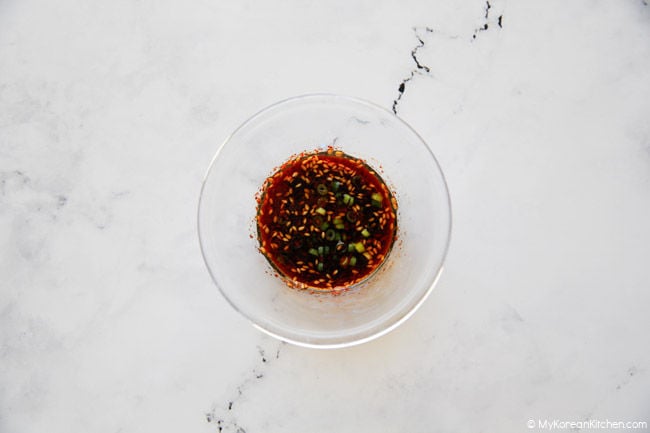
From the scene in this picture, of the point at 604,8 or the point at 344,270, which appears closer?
the point at 344,270

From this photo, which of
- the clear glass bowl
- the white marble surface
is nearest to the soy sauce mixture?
the clear glass bowl

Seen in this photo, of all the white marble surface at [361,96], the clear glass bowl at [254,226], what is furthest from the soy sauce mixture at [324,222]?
the white marble surface at [361,96]

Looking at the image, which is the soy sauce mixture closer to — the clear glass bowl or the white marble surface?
the clear glass bowl

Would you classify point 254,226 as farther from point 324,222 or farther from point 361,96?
point 361,96

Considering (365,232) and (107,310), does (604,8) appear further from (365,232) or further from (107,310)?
(107,310)

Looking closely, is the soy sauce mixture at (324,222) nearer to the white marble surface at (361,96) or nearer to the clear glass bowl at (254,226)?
the clear glass bowl at (254,226)

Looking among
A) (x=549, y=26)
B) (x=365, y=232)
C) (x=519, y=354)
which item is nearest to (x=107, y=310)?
(x=365, y=232)
